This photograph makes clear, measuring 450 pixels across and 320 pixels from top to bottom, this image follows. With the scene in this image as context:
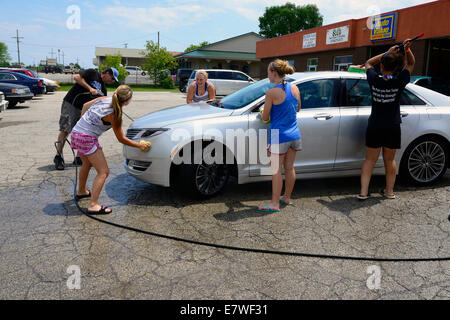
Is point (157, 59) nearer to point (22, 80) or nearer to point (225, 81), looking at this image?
point (225, 81)

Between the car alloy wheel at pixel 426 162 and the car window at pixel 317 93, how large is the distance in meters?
1.44

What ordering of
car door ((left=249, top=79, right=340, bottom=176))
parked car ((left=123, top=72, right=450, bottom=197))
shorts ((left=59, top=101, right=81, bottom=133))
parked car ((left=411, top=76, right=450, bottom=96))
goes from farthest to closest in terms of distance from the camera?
parked car ((left=411, top=76, right=450, bottom=96))
shorts ((left=59, top=101, right=81, bottom=133))
car door ((left=249, top=79, right=340, bottom=176))
parked car ((left=123, top=72, right=450, bottom=197))

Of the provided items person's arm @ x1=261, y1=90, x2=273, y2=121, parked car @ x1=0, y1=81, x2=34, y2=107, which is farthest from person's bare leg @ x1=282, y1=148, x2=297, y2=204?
parked car @ x1=0, y1=81, x2=34, y2=107

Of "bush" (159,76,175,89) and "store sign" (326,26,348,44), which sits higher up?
"store sign" (326,26,348,44)

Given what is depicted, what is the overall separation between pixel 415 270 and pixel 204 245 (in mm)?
1855

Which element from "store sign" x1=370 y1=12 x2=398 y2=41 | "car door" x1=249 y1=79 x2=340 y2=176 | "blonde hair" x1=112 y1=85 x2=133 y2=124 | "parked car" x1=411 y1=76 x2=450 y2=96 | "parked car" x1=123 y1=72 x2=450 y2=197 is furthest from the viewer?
"store sign" x1=370 y1=12 x2=398 y2=41

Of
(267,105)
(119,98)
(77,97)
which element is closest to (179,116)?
(119,98)

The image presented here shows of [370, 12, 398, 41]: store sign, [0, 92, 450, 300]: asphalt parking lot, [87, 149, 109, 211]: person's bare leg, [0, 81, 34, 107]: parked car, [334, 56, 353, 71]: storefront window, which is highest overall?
[370, 12, 398, 41]: store sign

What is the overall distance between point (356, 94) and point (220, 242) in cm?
291

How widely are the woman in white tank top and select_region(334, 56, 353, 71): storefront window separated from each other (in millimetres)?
17195

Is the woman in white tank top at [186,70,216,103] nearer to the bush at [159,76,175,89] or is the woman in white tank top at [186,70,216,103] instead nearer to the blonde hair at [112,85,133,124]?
the blonde hair at [112,85,133,124]

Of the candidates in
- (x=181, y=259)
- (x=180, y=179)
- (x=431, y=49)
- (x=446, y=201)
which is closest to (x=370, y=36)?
(x=431, y=49)

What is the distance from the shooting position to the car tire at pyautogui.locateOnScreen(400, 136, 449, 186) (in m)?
5.30
